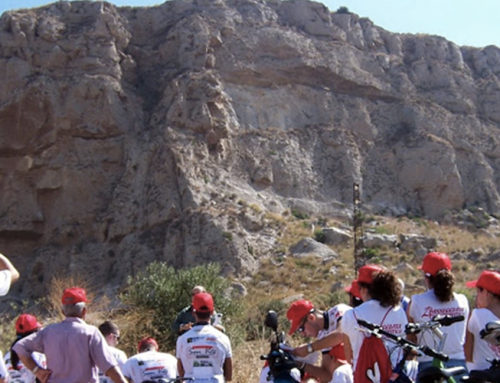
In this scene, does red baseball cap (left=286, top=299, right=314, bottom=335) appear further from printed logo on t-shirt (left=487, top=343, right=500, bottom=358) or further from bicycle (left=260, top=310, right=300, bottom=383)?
printed logo on t-shirt (left=487, top=343, right=500, bottom=358)

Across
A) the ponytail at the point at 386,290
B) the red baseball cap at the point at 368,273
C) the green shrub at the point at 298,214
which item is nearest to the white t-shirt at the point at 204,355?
the red baseball cap at the point at 368,273

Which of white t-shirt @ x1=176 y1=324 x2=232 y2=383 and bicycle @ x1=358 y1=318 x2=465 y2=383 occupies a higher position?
bicycle @ x1=358 y1=318 x2=465 y2=383


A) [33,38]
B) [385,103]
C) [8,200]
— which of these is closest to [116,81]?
[33,38]

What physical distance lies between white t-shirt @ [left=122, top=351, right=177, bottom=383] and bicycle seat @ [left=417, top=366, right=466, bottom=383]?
109 inches

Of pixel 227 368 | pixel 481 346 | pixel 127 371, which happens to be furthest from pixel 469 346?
pixel 127 371

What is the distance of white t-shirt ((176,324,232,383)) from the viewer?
5.62 metres

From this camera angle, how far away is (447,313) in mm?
5195

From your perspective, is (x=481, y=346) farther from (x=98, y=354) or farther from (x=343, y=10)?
(x=343, y=10)

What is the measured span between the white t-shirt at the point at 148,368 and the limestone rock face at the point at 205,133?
1929 centimetres

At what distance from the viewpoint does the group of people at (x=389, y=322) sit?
458cm

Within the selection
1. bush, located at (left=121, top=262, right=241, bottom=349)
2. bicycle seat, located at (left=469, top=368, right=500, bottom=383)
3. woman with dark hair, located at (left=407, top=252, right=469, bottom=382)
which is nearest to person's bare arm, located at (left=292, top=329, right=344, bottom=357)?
woman with dark hair, located at (left=407, top=252, right=469, bottom=382)

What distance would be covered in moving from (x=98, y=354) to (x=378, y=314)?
Result: 86.0 inches

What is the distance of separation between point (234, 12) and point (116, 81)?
970 centimetres

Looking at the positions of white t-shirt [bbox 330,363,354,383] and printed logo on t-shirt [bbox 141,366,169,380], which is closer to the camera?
white t-shirt [bbox 330,363,354,383]
